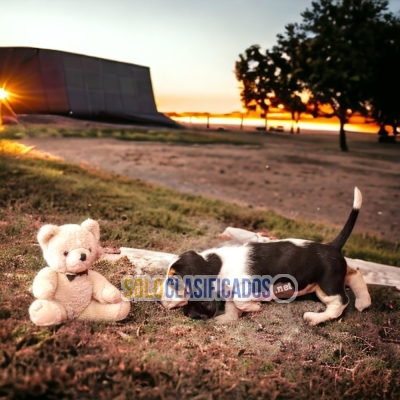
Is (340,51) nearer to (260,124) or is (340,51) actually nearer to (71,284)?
(260,124)

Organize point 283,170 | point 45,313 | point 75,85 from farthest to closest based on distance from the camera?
1. point 283,170
2. point 75,85
3. point 45,313

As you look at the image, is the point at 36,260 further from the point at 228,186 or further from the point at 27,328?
the point at 228,186

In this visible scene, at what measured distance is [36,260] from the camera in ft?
5.93

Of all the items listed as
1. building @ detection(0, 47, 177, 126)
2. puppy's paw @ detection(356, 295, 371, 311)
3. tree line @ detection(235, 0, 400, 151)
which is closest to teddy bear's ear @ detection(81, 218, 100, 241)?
puppy's paw @ detection(356, 295, 371, 311)

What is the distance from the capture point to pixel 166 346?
141cm

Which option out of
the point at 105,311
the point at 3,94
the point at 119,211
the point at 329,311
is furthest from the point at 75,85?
the point at 329,311

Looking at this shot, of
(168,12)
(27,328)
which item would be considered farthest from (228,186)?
(27,328)

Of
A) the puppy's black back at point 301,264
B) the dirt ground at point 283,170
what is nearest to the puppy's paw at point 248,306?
the puppy's black back at point 301,264

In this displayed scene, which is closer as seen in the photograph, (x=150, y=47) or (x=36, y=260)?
(x=36, y=260)

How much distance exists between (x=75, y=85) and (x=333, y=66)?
78.3 inches

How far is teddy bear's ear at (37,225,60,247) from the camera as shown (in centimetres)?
140

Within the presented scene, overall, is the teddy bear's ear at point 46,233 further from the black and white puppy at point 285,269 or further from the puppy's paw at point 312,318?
the puppy's paw at point 312,318

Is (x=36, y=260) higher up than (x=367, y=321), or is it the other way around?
(x=36, y=260)

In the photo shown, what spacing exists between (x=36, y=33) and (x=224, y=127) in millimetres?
1458
